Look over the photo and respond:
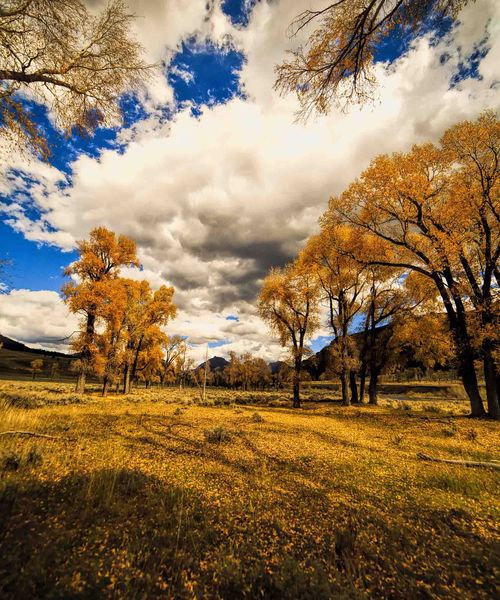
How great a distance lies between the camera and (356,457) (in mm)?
7379

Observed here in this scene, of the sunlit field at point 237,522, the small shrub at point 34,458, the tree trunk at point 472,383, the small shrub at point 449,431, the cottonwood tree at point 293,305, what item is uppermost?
the cottonwood tree at point 293,305

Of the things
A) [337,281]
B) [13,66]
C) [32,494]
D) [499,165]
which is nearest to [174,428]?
[32,494]

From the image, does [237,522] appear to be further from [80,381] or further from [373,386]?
[373,386]

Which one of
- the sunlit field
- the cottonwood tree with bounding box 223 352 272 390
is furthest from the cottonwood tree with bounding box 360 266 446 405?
the cottonwood tree with bounding box 223 352 272 390

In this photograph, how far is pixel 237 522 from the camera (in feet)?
12.9

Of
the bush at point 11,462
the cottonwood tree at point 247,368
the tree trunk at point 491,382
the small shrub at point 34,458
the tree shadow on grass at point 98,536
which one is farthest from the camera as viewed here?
the cottonwood tree at point 247,368

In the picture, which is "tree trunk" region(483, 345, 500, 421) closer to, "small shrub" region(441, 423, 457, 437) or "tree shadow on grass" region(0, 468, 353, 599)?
"small shrub" region(441, 423, 457, 437)

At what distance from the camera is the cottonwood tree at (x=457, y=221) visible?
1252cm

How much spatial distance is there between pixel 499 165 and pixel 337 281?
1137cm

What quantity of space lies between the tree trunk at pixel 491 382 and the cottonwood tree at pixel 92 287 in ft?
77.4

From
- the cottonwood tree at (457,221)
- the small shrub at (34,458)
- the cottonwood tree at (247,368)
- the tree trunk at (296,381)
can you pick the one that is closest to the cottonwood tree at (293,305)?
A: the tree trunk at (296,381)

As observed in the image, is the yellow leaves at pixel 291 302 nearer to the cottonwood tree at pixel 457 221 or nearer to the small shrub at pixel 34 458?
the cottonwood tree at pixel 457 221

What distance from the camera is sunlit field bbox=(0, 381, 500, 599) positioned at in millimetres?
2695

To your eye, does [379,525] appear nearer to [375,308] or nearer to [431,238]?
[431,238]
